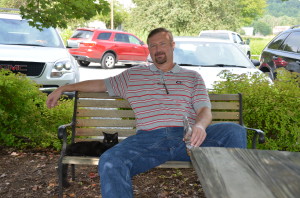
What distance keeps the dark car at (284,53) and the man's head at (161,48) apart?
14.2 ft

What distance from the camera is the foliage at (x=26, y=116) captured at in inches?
208

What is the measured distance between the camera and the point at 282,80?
5.30 meters

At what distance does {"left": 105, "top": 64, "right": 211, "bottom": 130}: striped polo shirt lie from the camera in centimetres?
373

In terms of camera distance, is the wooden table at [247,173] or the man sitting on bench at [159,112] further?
the man sitting on bench at [159,112]

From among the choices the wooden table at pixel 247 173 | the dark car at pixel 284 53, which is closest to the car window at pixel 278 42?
the dark car at pixel 284 53

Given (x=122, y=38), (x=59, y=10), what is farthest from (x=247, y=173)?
(x=122, y=38)

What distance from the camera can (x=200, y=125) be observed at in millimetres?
3188

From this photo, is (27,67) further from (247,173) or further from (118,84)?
(247,173)

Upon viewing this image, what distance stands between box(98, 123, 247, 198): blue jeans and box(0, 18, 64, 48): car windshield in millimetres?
4597

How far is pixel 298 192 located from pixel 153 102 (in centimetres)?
215

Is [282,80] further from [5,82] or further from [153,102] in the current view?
[5,82]

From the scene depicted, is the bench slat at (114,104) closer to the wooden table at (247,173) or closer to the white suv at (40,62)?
the wooden table at (247,173)

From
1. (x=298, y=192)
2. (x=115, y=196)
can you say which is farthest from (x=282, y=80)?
(x=298, y=192)

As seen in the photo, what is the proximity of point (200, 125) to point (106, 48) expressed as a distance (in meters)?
16.2
